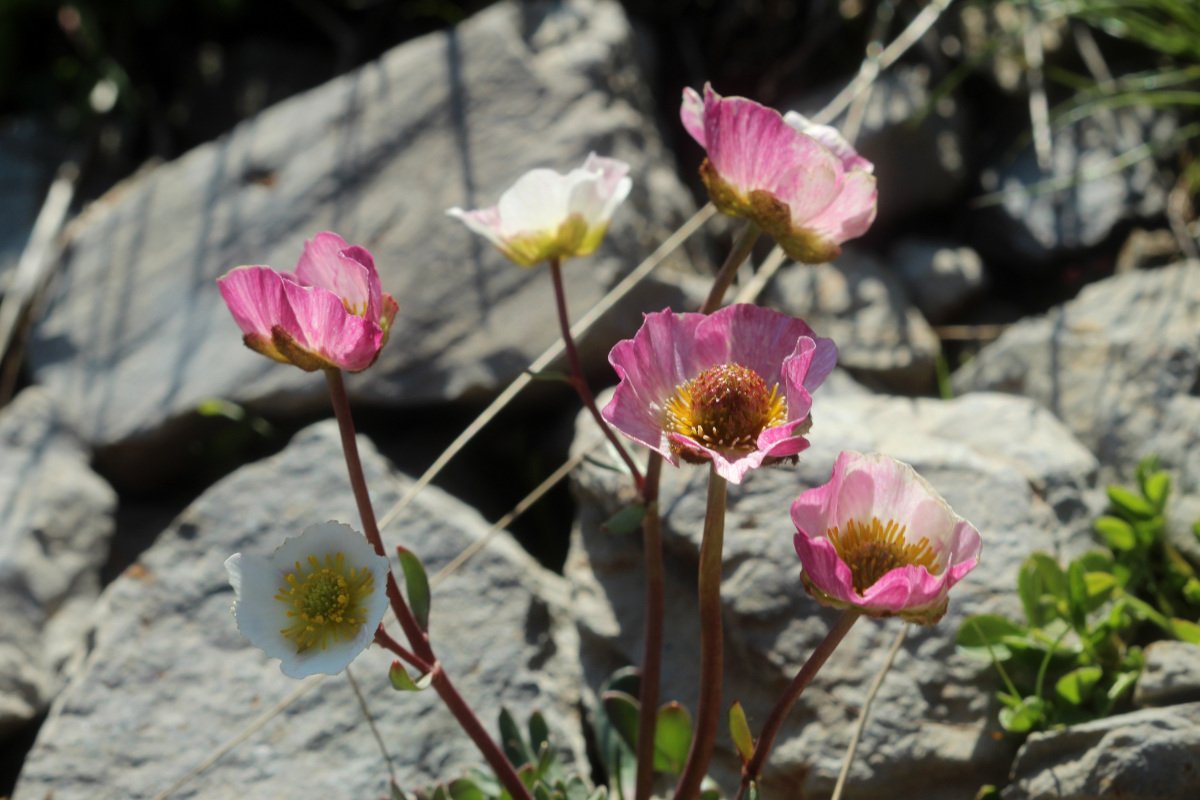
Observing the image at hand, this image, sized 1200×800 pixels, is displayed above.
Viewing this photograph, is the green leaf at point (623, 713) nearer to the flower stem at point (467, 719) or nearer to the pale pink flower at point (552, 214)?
the flower stem at point (467, 719)

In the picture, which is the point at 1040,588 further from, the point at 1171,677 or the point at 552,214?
the point at 552,214

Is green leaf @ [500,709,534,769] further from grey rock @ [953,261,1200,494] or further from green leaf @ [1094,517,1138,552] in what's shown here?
grey rock @ [953,261,1200,494]

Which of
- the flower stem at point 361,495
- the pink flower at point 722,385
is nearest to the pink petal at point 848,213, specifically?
the pink flower at point 722,385

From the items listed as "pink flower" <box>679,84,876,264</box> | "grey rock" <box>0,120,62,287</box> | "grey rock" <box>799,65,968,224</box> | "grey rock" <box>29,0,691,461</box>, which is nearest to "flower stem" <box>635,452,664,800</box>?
"pink flower" <box>679,84,876,264</box>

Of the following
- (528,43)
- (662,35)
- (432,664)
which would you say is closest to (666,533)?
(432,664)

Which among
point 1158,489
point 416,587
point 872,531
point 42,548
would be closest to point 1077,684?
point 1158,489

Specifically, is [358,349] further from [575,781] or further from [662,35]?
[662,35]
